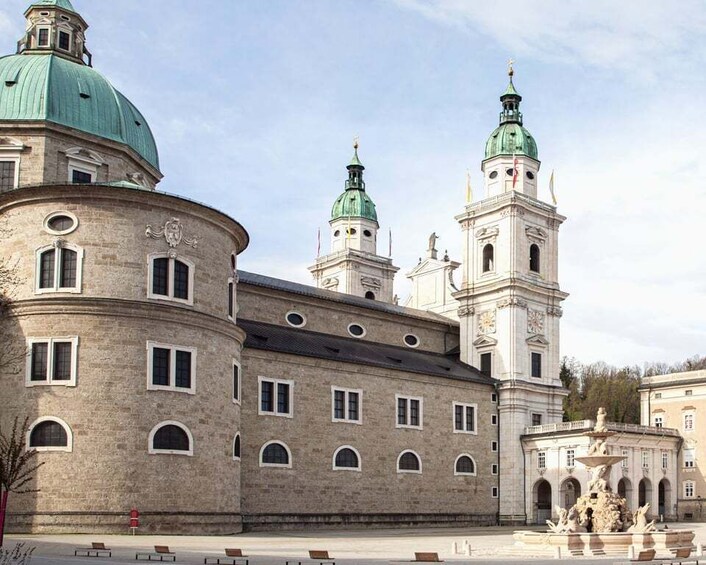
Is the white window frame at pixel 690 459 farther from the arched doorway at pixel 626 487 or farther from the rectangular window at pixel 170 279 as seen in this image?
the rectangular window at pixel 170 279

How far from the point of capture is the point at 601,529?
33.3 metres

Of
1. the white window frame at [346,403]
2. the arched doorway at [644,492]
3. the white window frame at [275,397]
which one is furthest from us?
the arched doorway at [644,492]

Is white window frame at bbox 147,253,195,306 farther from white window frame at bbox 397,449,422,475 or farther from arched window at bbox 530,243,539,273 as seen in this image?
arched window at bbox 530,243,539,273

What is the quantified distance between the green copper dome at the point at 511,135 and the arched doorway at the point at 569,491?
2280cm

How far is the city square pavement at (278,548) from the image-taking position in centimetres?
2588

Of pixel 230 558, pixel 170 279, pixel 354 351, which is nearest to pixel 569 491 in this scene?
pixel 354 351

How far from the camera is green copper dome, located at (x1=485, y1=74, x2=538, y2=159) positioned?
6819cm

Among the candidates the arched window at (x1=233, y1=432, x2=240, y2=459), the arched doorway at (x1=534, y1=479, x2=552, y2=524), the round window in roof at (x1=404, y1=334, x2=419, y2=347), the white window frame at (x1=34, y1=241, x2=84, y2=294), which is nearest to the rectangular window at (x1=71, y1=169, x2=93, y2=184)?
the white window frame at (x1=34, y1=241, x2=84, y2=294)

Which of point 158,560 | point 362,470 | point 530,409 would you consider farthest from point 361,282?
point 158,560

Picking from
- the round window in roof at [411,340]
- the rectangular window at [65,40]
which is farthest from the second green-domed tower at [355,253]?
the rectangular window at [65,40]

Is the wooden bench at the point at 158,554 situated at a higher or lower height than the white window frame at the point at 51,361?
lower

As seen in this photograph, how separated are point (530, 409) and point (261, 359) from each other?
22670 mm

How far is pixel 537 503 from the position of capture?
2452 inches

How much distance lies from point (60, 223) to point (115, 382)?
6.79m
